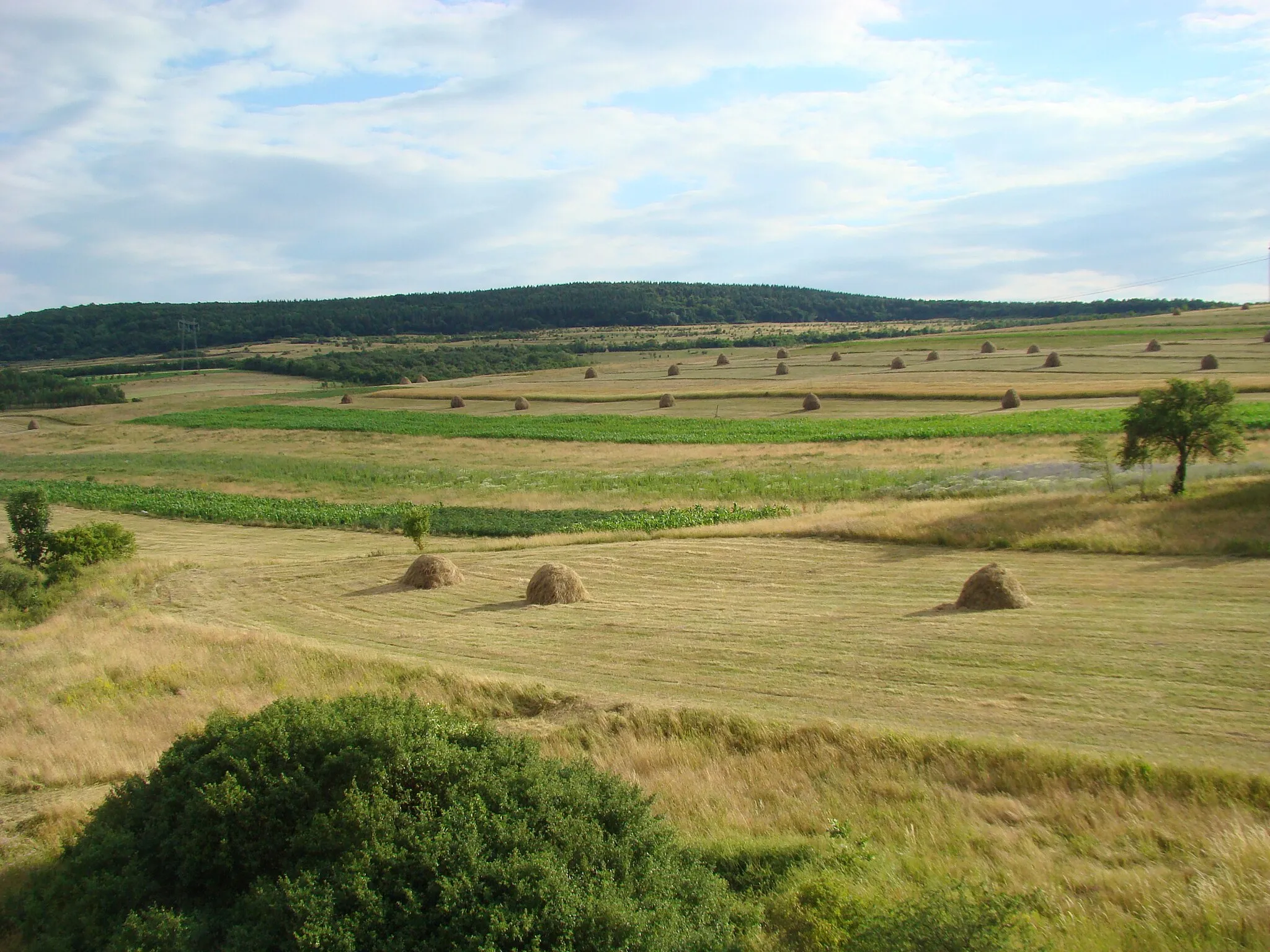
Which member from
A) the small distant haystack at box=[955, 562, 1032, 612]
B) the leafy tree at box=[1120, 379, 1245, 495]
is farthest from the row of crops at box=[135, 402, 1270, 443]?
the small distant haystack at box=[955, 562, 1032, 612]

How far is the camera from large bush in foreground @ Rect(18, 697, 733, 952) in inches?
239

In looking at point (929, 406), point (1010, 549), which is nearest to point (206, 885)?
point (1010, 549)

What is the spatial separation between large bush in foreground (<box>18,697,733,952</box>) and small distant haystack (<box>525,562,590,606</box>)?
13.1 meters

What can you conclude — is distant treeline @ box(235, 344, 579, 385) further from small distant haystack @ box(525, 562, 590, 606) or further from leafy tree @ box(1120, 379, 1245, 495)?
leafy tree @ box(1120, 379, 1245, 495)

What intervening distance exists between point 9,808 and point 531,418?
5632 cm

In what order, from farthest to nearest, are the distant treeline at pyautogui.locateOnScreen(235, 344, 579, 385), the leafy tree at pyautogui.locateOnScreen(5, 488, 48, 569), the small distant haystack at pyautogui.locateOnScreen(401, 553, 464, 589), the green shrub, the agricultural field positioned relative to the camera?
1. the distant treeline at pyautogui.locateOnScreen(235, 344, 579, 385)
2. the leafy tree at pyautogui.locateOnScreen(5, 488, 48, 569)
3. the small distant haystack at pyautogui.locateOnScreen(401, 553, 464, 589)
4. the agricultural field
5. the green shrub

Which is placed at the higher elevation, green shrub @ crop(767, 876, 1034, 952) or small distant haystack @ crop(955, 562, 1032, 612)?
green shrub @ crop(767, 876, 1034, 952)

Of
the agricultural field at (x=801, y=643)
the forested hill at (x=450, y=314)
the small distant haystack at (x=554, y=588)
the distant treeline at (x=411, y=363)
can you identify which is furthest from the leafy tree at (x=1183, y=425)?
the forested hill at (x=450, y=314)

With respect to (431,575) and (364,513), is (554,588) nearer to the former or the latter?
(431,575)

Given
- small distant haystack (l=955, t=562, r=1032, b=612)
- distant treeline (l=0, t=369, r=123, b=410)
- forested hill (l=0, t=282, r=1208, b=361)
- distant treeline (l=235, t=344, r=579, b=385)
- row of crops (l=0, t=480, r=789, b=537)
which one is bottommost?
row of crops (l=0, t=480, r=789, b=537)

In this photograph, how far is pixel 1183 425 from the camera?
2523 centimetres

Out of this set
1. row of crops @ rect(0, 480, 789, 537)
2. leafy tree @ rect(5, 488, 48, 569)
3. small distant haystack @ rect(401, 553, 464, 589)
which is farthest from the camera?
row of crops @ rect(0, 480, 789, 537)

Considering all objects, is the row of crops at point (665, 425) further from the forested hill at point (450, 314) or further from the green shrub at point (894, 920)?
the forested hill at point (450, 314)

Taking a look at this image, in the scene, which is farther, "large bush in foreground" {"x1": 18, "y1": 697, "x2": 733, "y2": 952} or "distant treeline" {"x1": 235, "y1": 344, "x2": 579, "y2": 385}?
"distant treeline" {"x1": 235, "y1": 344, "x2": 579, "y2": 385}
